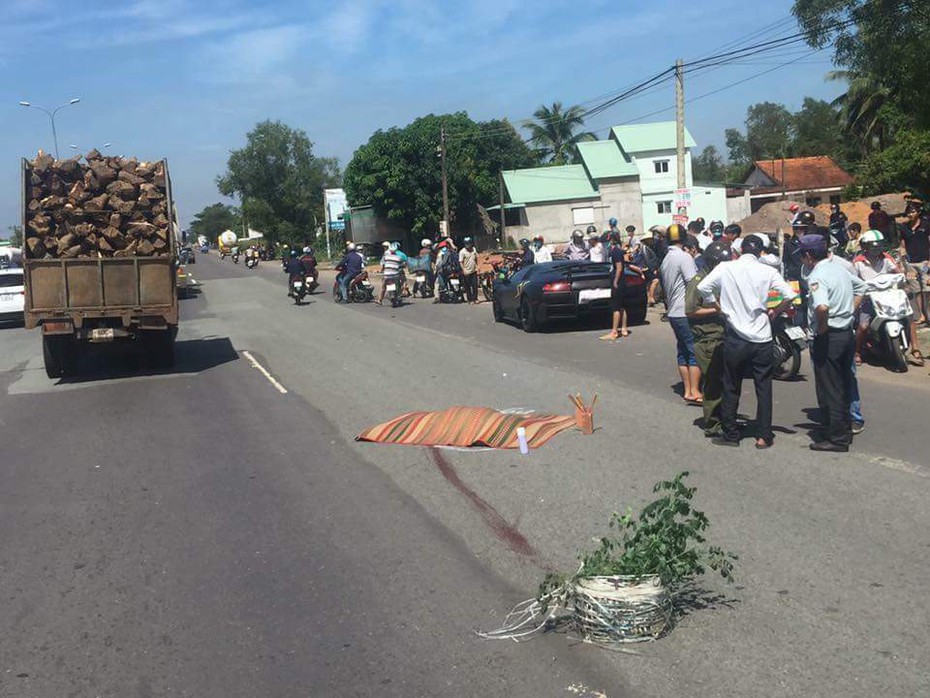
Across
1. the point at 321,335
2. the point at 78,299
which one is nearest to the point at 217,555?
the point at 78,299

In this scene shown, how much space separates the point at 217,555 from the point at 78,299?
9454 millimetres

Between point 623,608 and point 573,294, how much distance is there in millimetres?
13601

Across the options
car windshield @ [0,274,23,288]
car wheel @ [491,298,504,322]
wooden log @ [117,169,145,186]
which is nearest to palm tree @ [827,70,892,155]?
car wheel @ [491,298,504,322]

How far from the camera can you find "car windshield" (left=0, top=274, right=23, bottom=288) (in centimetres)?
2647

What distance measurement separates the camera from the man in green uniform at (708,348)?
870cm

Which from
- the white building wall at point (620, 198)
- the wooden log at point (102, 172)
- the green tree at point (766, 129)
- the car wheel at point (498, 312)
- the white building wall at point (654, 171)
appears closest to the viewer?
the wooden log at point (102, 172)

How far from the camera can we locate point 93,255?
48.6 ft

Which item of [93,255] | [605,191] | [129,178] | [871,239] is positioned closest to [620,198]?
[605,191]

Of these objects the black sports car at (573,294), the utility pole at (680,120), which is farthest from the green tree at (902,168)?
the black sports car at (573,294)

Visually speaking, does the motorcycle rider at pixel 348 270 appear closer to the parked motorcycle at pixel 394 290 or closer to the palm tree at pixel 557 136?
the parked motorcycle at pixel 394 290

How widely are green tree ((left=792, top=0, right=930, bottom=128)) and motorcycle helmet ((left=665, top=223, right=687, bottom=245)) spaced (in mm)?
7335

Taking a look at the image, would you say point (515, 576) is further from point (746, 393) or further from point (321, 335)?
point (321, 335)

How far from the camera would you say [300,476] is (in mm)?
8250

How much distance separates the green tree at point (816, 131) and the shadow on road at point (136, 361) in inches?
2444
